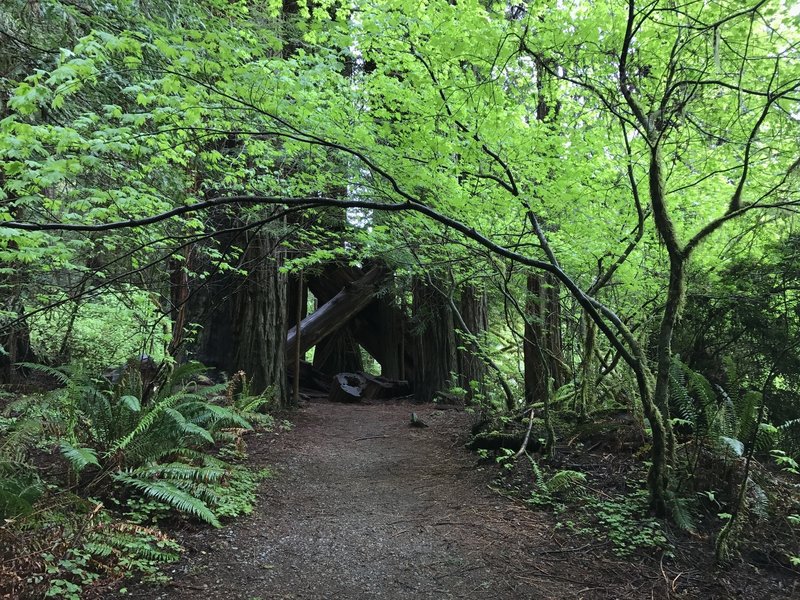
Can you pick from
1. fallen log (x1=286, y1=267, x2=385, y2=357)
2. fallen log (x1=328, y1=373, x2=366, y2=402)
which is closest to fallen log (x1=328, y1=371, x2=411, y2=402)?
fallen log (x1=328, y1=373, x2=366, y2=402)

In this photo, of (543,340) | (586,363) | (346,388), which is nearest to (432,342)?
(346,388)

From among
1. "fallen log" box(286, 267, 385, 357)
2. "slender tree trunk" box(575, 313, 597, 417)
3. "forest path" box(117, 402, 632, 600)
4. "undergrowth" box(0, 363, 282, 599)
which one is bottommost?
"forest path" box(117, 402, 632, 600)

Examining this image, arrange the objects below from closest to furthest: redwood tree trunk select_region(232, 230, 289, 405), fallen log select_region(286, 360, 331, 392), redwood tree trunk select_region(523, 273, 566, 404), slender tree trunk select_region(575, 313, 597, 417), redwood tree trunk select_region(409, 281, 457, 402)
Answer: slender tree trunk select_region(575, 313, 597, 417) → redwood tree trunk select_region(523, 273, 566, 404) → redwood tree trunk select_region(232, 230, 289, 405) → redwood tree trunk select_region(409, 281, 457, 402) → fallen log select_region(286, 360, 331, 392)

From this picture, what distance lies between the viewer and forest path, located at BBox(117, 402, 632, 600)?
3.36m

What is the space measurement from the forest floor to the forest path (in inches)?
0.5

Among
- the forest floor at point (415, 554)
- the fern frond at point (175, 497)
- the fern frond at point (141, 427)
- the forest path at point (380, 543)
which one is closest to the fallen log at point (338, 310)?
the forest path at point (380, 543)

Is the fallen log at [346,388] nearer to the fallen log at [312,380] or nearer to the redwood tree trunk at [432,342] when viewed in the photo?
the fallen log at [312,380]

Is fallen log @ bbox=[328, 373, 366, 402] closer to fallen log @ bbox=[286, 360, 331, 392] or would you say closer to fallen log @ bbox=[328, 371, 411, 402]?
fallen log @ bbox=[328, 371, 411, 402]

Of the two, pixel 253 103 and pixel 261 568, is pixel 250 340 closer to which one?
pixel 253 103

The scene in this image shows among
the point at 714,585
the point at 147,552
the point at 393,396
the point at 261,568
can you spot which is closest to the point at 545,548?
the point at 714,585

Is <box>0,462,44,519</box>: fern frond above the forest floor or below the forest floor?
above

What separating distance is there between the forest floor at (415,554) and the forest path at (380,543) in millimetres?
12

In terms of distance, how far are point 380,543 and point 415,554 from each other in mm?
338

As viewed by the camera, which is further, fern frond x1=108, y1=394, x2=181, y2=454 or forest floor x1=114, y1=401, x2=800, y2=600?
fern frond x1=108, y1=394, x2=181, y2=454
